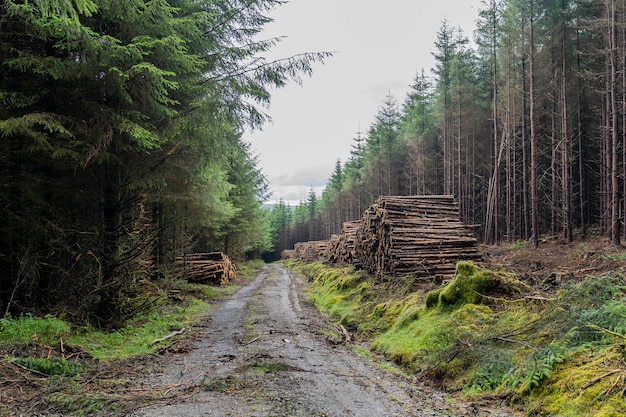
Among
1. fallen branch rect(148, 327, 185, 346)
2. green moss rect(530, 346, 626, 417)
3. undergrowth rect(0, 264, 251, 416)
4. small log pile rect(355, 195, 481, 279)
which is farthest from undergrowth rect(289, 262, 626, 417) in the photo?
undergrowth rect(0, 264, 251, 416)

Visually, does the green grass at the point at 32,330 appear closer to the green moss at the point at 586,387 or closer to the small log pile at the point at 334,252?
the green moss at the point at 586,387

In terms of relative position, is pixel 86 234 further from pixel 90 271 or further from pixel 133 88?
pixel 133 88

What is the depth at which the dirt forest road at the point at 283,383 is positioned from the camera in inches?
176

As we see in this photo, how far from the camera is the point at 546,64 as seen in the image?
22.9m

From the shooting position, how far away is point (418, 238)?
1286 centimetres

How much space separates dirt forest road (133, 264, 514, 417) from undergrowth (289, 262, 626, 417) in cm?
60

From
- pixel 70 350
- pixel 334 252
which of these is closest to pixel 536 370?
pixel 70 350

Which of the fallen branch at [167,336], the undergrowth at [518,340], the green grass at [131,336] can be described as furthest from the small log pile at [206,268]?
the undergrowth at [518,340]

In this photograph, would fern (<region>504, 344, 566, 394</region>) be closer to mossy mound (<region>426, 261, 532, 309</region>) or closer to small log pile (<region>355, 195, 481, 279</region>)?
mossy mound (<region>426, 261, 532, 309</region>)

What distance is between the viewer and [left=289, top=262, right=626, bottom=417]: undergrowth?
4.27 meters

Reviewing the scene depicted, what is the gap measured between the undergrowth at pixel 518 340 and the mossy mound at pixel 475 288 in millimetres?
20

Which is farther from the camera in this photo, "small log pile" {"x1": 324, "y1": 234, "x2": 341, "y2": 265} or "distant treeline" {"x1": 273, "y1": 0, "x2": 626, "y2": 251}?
"small log pile" {"x1": 324, "y1": 234, "x2": 341, "y2": 265}

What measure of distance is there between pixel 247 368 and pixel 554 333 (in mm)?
4754

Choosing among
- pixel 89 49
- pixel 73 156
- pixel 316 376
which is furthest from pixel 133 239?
pixel 316 376
